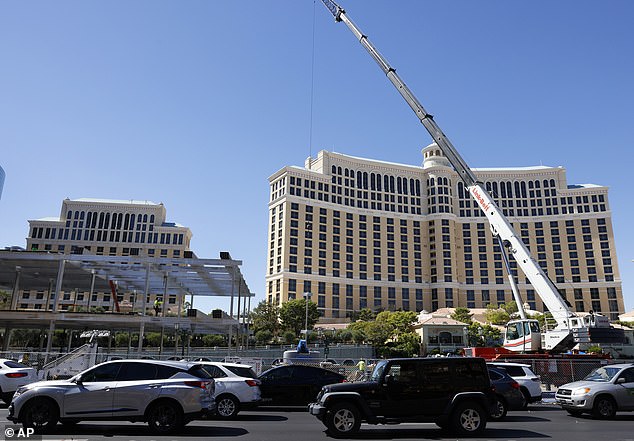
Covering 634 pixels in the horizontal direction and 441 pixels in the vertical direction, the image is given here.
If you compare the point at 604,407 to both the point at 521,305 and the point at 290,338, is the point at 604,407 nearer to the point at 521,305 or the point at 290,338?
the point at 521,305

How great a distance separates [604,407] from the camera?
14.9 m

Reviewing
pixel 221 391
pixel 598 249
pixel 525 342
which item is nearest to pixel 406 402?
pixel 221 391

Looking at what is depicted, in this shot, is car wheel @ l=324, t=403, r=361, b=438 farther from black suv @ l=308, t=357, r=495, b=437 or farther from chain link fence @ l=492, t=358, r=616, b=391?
chain link fence @ l=492, t=358, r=616, b=391

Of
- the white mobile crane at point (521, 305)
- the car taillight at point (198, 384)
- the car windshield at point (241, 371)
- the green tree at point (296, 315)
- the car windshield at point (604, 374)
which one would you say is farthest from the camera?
the green tree at point (296, 315)

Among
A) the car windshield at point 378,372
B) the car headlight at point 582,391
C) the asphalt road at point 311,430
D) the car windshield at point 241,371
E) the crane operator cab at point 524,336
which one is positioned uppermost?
the crane operator cab at point 524,336

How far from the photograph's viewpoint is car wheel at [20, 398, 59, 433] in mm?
10859

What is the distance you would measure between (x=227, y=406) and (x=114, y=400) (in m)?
4.36

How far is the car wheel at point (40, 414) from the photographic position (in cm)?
1086

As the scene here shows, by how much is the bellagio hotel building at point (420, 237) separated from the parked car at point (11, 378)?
99.1 m

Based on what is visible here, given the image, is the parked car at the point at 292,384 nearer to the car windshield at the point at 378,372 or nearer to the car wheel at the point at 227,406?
the car wheel at the point at 227,406

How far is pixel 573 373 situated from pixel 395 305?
104032mm

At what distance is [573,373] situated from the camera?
76.5 feet

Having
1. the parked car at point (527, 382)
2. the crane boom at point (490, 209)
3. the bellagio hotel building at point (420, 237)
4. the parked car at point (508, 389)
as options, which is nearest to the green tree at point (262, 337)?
the bellagio hotel building at point (420, 237)

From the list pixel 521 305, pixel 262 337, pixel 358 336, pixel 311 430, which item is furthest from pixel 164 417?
pixel 262 337
